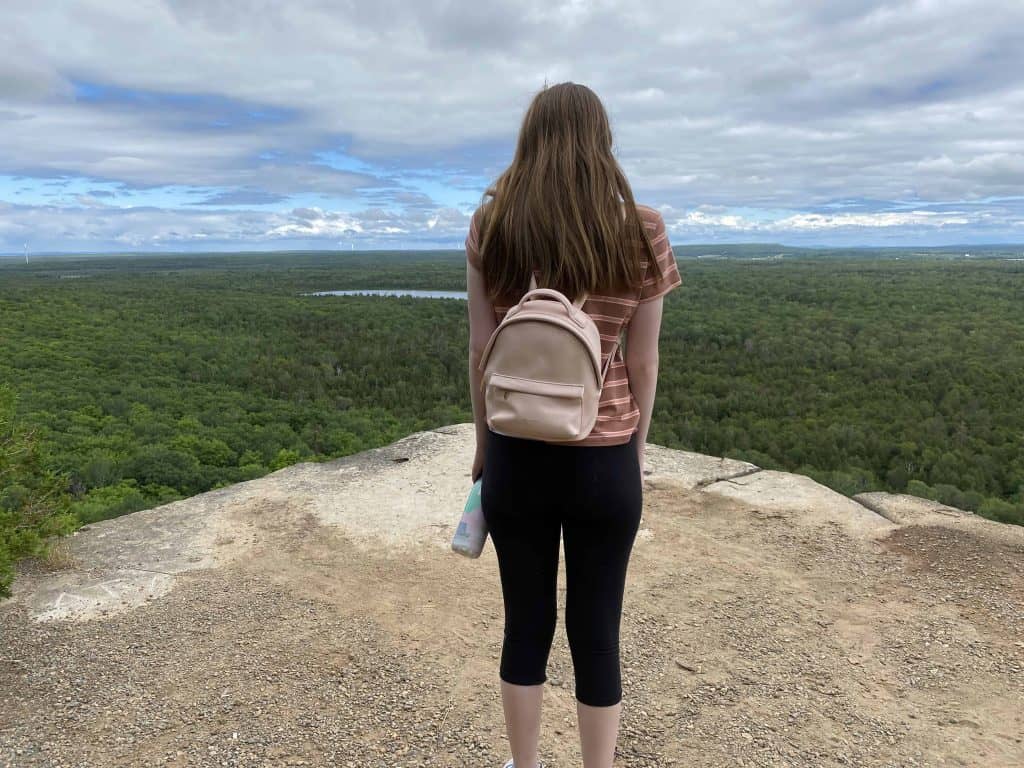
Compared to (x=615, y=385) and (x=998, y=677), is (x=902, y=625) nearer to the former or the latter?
(x=998, y=677)

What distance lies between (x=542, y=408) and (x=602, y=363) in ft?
0.85

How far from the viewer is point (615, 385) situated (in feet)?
4.91

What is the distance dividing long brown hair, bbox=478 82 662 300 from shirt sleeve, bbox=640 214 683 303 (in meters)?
0.02

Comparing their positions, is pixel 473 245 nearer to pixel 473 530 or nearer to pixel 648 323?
pixel 648 323

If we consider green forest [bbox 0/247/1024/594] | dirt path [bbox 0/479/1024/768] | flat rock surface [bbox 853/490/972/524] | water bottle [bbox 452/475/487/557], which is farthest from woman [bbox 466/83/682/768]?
flat rock surface [bbox 853/490/972/524]

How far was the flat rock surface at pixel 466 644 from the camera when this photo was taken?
2330mm

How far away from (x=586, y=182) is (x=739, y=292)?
62496 mm

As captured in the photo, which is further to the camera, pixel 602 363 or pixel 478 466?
pixel 478 466

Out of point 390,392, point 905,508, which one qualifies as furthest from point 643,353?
point 390,392

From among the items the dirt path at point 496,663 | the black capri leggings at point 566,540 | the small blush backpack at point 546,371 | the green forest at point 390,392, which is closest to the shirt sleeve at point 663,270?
the small blush backpack at point 546,371

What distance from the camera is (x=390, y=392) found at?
26.7m

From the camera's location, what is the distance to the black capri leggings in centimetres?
140

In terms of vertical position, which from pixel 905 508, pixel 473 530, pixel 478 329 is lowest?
pixel 905 508

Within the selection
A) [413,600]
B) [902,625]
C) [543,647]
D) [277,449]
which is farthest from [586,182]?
[277,449]
